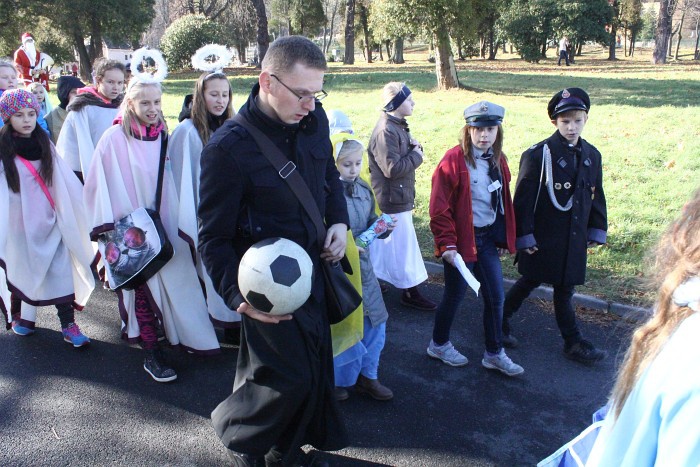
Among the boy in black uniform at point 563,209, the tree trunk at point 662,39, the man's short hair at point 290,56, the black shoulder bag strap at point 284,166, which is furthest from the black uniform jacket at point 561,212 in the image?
the tree trunk at point 662,39

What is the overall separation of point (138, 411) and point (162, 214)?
1391 millimetres

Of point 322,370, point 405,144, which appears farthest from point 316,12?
point 322,370

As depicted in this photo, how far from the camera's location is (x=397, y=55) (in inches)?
1550

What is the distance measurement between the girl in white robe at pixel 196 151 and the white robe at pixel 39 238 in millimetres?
1015

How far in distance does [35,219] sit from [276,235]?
276 cm

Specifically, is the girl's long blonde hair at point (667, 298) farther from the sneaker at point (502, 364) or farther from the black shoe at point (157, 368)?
the black shoe at point (157, 368)

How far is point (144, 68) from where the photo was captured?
4617 mm

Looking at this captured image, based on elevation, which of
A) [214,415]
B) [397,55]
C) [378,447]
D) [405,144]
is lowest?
[378,447]

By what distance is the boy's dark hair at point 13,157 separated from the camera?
174 inches

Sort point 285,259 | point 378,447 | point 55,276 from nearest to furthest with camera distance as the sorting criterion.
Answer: point 285,259, point 378,447, point 55,276

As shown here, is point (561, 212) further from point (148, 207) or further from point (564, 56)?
point (564, 56)

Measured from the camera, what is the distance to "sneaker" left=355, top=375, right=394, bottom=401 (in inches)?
156

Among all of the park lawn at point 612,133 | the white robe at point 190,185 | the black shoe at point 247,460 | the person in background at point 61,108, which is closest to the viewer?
the black shoe at point 247,460

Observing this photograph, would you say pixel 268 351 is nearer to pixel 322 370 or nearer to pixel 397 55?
pixel 322 370
